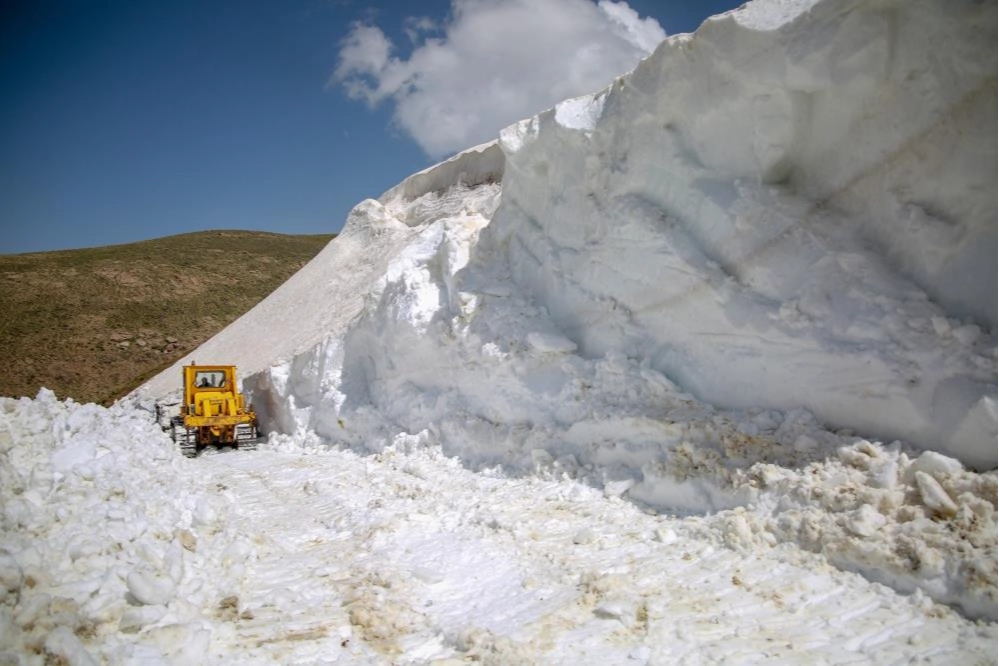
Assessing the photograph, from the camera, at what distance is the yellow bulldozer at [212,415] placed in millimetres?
12766

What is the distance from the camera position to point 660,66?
7.49 meters

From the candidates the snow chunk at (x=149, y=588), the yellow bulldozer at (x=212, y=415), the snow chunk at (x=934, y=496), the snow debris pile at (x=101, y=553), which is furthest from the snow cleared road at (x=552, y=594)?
the yellow bulldozer at (x=212, y=415)

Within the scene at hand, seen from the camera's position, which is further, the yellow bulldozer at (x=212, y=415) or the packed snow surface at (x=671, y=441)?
the yellow bulldozer at (x=212, y=415)

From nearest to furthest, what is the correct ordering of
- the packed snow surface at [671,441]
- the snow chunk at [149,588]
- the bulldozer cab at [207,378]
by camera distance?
the packed snow surface at [671,441], the snow chunk at [149,588], the bulldozer cab at [207,378]

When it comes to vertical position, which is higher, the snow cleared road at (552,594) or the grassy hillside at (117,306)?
the grassy hillside at (117,306)

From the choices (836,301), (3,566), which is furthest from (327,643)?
(836,301)

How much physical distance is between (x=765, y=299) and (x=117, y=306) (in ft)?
130

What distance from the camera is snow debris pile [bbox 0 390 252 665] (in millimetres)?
3588

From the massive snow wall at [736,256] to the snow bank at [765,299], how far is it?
2cm

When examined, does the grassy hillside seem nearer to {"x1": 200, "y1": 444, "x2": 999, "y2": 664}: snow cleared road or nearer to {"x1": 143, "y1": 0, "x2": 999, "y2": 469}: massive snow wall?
{"x1": 143, "y1": 0, "x2": 999, "y2": 469}: massive snow wall

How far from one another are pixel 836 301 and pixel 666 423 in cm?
195

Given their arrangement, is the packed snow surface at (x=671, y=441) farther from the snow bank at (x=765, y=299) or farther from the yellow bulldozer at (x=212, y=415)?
the yellow bulldozer at (x=212, y=415)

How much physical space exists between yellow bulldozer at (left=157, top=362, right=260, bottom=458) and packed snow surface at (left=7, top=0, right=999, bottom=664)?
3370mm

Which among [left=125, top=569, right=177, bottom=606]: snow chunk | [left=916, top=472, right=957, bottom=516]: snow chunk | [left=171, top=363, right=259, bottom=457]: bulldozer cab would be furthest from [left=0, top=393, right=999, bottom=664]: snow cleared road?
[left=171, top=363, right=259, bottom=457]: bulldozer cab
